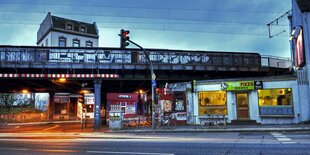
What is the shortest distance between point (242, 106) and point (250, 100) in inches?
Answer: 29.9

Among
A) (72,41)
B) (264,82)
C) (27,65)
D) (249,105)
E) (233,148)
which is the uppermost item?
(72,41)

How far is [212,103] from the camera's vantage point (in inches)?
949

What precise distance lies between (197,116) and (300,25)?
10.4 m

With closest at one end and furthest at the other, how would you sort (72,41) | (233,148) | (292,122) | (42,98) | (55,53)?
(233,148), (292,122), (55,53), (72,41), (42,98)

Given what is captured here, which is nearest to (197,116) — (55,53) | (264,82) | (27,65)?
(264,82)

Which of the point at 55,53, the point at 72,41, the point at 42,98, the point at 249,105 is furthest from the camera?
the point at 42,98

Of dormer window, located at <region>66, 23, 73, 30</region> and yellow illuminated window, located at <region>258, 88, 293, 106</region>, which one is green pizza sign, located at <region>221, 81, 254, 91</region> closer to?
yellow illuminated window, located at <region>258, 88, 293, 106</region>

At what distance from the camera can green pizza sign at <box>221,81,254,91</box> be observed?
74.8ft

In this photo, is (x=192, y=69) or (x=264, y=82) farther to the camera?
(x=192, y=69)

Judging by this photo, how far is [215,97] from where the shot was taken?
79.0 feet

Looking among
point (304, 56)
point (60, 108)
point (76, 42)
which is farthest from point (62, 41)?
point (304, 56)

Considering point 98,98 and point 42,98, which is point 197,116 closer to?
point 98,98

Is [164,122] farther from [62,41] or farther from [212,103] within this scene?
[62,41]

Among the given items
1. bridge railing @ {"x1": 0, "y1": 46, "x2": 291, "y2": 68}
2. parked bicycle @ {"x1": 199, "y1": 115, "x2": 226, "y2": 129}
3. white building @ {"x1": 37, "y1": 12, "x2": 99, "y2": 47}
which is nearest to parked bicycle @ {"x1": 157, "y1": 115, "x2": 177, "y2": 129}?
parked bicycle @ {"x1": 199, "y1": 115, "x2": 226, "y2": 129}
